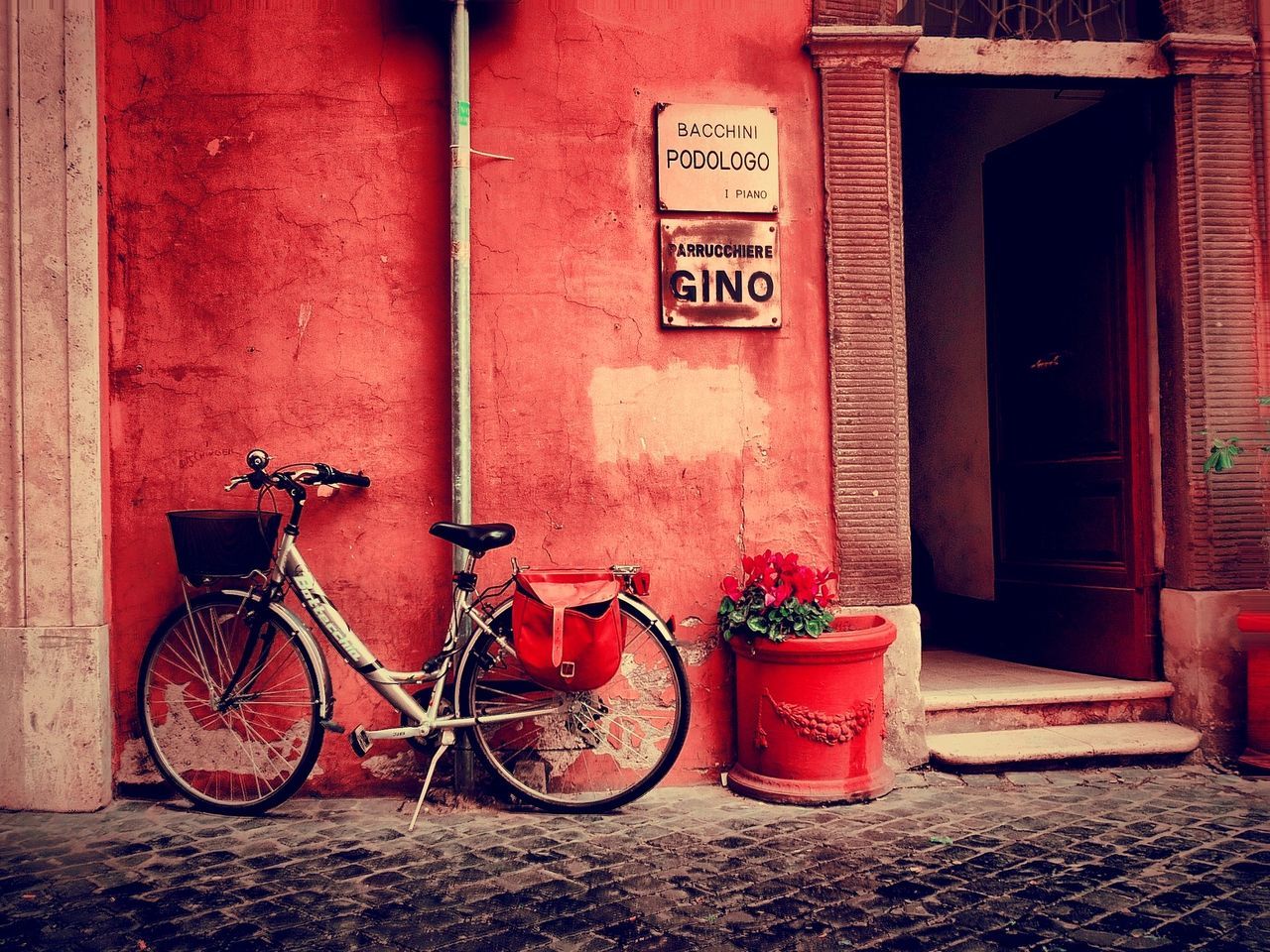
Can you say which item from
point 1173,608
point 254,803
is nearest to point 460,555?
point 254,803

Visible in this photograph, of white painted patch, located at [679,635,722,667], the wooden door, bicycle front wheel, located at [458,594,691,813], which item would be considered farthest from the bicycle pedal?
the wooden door

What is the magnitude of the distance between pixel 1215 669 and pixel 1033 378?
1913 millimetres

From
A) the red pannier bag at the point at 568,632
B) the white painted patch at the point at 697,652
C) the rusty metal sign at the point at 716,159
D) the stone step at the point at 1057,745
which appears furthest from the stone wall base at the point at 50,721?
the stone step at the point at 1057,745

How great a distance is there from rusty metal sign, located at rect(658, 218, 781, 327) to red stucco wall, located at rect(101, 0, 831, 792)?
0.08 meters

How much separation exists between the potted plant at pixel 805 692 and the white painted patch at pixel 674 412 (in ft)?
2.00

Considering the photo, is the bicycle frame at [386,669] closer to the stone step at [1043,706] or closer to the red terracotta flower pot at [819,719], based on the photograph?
the red terracotta flower pot at [819,719]

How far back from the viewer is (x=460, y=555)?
4086mm

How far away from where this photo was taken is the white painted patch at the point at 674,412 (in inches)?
171

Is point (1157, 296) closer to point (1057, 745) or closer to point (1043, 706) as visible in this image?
point (1043, 706)

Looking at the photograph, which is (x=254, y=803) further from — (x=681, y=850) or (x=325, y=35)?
(x=325, y=35)

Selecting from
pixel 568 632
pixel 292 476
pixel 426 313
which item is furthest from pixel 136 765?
pixel 426 313

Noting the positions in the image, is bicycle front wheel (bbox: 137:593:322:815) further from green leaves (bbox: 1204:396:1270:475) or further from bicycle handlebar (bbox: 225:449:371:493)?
green leaves (bbox: 1204:396:1270:475)

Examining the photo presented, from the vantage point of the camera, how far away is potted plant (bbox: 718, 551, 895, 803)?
156 inches

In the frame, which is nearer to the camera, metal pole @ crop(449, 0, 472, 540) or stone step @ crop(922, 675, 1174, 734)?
metal pole @ crop(449, 0, 472, 540)
